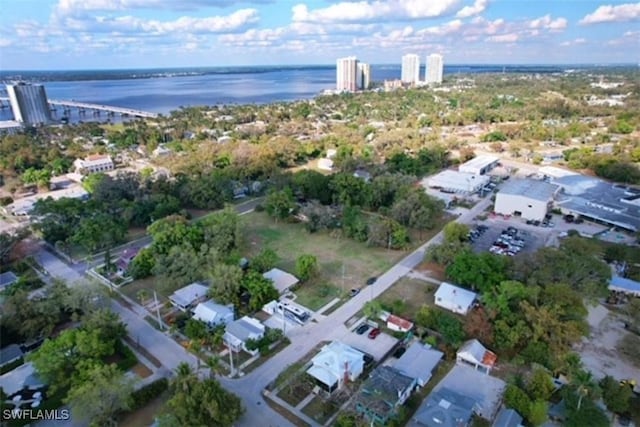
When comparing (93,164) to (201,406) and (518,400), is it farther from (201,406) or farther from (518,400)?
(518,400)

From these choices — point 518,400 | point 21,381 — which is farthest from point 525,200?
point 21,381

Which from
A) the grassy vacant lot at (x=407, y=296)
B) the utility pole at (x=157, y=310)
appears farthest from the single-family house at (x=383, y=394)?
the utility pole at (x=157, y=310)

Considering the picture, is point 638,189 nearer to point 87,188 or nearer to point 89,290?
point 89,290

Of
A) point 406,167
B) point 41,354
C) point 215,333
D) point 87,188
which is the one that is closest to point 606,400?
point 215,333

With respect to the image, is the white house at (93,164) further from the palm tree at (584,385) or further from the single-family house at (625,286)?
the single-family house at (625,286)

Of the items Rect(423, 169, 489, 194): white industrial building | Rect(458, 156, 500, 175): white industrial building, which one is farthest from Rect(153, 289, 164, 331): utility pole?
Rect(458, 156, 500, 175): white industrial building

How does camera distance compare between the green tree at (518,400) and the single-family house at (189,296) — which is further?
the single-family house at (189,296)
